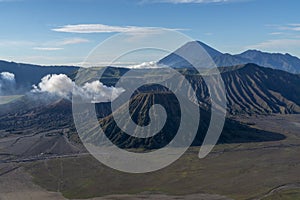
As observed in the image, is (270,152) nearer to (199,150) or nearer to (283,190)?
(199,150)

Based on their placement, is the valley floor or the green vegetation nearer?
the valley floor

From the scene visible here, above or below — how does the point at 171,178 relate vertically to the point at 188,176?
below

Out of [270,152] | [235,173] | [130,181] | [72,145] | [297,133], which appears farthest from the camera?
[297,133]

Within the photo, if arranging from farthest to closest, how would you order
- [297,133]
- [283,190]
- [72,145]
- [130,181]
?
1. [297,133]
2. [72,145]
3. [130,181]
4. [283,190]

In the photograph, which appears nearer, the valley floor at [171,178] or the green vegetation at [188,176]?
the valley floor at [171,178]

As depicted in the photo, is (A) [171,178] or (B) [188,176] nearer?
(A) [171,178]

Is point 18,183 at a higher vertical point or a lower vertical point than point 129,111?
lower

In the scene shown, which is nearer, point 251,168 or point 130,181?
point 130,181

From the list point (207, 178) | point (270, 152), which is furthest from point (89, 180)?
point (270, 152)
